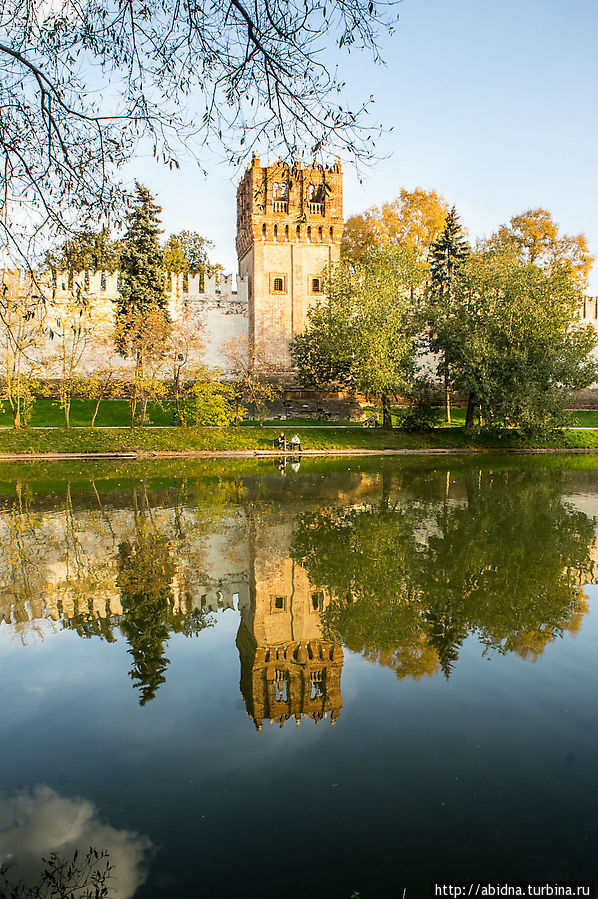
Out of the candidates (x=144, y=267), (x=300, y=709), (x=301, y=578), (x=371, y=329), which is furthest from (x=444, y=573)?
(x=144, y=267)

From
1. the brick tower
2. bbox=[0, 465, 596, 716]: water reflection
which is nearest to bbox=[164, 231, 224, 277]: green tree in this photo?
the brick tower

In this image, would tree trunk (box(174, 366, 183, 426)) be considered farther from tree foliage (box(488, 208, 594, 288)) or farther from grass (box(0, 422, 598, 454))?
tree foliage (box(488, 208, 594, 288))

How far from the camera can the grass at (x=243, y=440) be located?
24594mm

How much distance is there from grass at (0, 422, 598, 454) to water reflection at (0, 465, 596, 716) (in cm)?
1163

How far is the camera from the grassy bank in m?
24.6

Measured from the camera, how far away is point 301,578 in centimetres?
727

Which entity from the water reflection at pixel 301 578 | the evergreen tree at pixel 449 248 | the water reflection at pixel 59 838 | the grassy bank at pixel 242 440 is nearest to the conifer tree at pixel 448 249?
the evergreen tree at pixel 449 248

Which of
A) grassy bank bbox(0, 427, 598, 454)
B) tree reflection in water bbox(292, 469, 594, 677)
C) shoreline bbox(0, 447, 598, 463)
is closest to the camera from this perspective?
tree reflection in water bbox(292, 469, 594, 677)

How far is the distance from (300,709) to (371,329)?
2549 centimetres

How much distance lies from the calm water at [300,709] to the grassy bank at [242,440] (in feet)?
51.0

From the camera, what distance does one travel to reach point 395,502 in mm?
13109

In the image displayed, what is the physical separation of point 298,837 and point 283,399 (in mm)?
35445

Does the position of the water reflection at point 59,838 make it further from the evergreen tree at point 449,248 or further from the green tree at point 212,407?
the evergreen tree at point 449,248

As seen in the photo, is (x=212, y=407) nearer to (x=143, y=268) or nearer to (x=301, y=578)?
(x=143, y=268)
